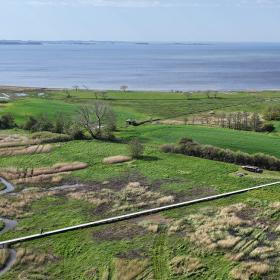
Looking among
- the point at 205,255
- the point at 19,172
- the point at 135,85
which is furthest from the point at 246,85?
the point at 205,255

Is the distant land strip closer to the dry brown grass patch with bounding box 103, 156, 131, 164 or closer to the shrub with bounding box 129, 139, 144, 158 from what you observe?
the dry brown grass patch with bounding box 103, 156, 131, 164

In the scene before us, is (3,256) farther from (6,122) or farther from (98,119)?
(6,122)

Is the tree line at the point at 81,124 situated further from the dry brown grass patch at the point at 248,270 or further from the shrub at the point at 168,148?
the dry brown grass patch at the point at 248,270

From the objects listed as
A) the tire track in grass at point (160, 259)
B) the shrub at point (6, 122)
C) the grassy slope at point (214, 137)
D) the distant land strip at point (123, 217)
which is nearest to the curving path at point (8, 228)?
the distant land strip at point (123, 217)

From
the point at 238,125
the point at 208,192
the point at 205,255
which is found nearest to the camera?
the point at 205,255

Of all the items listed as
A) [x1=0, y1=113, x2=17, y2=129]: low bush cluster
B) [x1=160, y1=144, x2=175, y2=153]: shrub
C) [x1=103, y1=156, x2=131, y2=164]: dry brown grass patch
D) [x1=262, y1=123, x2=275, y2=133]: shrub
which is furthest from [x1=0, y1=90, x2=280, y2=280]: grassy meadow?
[x1=0, y1=113, x2=17, y2=129]: low bush cluster

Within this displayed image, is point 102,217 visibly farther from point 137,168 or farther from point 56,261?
point 137,168
